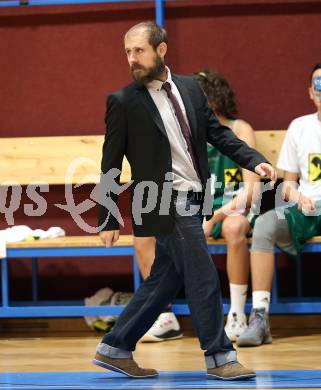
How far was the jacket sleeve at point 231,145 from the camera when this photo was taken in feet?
11.4

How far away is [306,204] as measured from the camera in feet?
14.8

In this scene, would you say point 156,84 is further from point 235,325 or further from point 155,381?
point 235,325

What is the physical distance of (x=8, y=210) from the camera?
17.9ft

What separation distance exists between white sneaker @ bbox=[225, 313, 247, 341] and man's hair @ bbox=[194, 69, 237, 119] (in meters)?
1.04

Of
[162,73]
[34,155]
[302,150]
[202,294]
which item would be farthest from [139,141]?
[34,155]

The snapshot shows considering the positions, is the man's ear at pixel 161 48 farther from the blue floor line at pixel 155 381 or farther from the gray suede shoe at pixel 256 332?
the gray suede shoe at pixel 256 332

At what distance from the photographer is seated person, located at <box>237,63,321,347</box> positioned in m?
4.53

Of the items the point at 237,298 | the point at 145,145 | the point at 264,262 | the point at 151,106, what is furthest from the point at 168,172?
the point at 237,298

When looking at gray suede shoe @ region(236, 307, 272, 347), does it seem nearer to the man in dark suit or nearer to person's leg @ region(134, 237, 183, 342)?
person's leg @ region(134, 237, 183, 342)

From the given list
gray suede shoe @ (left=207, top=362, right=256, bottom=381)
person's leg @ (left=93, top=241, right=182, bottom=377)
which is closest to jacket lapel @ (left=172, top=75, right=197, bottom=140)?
person's leg @ (left=93, top=241, right=182, bottom=377)

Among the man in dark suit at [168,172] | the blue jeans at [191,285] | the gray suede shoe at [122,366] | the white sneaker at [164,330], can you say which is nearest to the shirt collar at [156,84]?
the man in dark suit at [168,172]

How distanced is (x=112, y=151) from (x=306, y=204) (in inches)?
54.3

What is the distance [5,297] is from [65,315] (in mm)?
320

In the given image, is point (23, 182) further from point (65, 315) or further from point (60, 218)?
point (65, 315)
